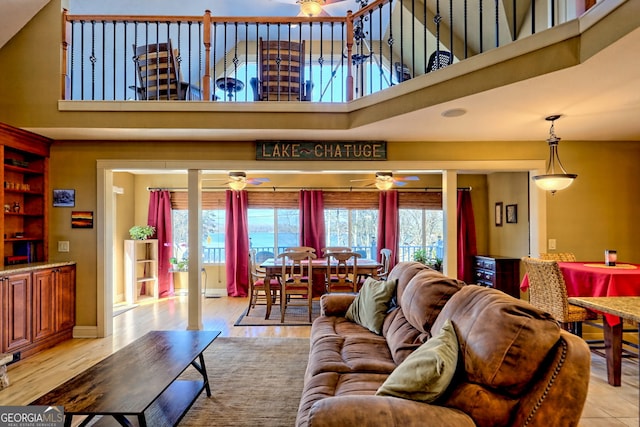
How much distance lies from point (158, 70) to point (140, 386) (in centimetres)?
343

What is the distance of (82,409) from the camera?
5.50 ft

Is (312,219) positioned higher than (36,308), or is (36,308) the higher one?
(312,219)

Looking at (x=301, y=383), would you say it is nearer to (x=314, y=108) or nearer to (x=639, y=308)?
(x=639, y=308)

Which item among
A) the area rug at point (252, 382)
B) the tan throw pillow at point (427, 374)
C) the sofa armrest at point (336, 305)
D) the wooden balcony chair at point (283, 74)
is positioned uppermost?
the wooden balcony chair at point (283, 74)

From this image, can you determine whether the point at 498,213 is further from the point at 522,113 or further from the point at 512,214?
the point at 522,113

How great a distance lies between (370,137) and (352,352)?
2662 millimetres

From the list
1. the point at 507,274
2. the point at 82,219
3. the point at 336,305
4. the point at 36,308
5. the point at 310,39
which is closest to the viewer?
the point at 336,305

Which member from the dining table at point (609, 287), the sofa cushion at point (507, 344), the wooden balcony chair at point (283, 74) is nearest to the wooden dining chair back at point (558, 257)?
the dining table at point (609, 287)

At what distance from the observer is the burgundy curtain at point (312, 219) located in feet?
22.7

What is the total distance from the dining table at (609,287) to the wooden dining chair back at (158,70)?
4.42 metres

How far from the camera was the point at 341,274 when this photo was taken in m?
5.26

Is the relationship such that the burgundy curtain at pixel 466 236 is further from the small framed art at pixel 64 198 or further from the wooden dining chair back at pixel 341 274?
the small framed art at pixel 64 198

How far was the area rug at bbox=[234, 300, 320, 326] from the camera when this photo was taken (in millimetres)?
4809

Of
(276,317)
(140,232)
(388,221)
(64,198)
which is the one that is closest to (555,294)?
(276,317)
